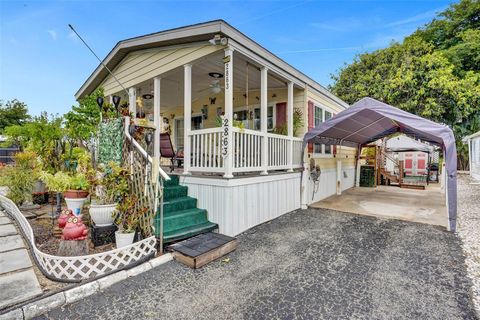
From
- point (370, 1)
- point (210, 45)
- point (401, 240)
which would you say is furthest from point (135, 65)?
point (370, 1)

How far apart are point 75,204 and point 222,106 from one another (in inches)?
214

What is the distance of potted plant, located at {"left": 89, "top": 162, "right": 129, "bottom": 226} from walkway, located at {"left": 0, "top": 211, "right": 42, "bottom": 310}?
954 millimetres

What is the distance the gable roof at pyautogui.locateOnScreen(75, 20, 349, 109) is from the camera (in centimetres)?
434

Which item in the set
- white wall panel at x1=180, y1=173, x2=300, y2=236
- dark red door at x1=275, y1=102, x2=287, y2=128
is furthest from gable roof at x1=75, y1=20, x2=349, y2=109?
white wall panel at x1=180, y1=173, x2=300, y2=236

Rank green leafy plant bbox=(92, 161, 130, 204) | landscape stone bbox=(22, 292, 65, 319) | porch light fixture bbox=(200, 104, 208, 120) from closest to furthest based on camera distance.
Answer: landscape stone bbox=(22, 292, 65, 319)
green leafy plant bbox=(92, 161, 130, 204)
porch light fixture bbox=(200, 104, 208, 120)

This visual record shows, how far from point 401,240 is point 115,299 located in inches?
176

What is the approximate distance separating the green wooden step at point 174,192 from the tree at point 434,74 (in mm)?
16244

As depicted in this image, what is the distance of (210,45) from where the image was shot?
4594 mm

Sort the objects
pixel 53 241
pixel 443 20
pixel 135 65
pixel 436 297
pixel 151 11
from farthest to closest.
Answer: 1. pixel 443 20
2. pixel 151 11
3. pixel 135 65
4. pixel 53 241
5. pixel 436 297

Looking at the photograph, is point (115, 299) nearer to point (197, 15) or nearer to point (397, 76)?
point (197, 15)

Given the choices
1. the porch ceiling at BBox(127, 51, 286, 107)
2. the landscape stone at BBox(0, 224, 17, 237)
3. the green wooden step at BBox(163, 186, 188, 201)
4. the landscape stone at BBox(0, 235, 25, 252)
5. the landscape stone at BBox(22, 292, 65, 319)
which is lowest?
the landscape stone at BBox(22, 292, 65, 319)

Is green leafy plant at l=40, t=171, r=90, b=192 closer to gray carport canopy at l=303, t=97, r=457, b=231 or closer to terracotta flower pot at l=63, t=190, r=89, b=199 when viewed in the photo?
terracotta flower pot at l=63, t=190, r=89, b=199

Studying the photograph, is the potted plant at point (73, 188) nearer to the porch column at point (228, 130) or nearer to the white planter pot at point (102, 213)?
the white planter pot at point (102, 213)

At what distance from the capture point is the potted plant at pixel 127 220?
351 centimetres
